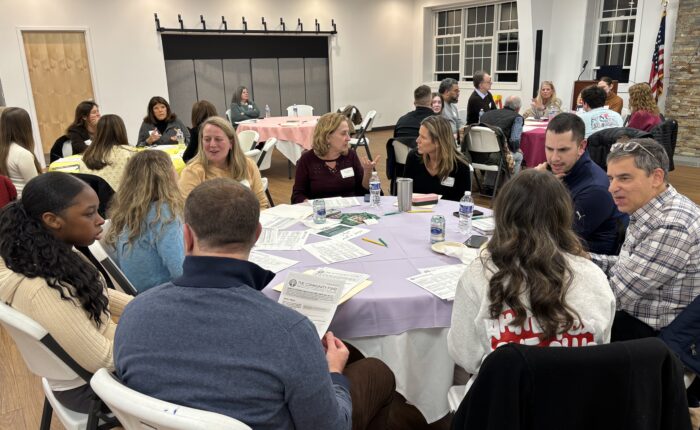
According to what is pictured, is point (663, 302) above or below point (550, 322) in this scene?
below

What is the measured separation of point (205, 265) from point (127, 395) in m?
0.31

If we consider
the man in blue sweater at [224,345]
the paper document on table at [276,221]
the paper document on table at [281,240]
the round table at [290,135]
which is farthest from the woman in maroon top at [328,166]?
the round table at [290,135]

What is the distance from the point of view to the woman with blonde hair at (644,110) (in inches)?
232

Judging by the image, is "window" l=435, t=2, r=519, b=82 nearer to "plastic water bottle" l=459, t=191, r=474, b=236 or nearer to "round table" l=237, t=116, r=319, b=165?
"round table" l=237, t=116, r=319, b=165

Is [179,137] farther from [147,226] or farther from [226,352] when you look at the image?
[226,352]

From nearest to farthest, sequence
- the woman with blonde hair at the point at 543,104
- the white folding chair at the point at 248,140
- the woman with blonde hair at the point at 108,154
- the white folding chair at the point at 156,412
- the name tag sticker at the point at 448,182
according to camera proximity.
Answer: the white folding chair at the point at 156,412
the name tag sticker at the point at 448,182
the woman with blonde hair at the point at 108,154
the white folding chair at the point at 248,140
the woman with blonde hair at the point at 543,104

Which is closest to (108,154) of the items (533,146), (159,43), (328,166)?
(328,166)

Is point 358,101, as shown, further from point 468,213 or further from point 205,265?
point 205,265

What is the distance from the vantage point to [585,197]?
2588 millimetres

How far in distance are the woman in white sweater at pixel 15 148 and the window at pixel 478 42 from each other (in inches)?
396

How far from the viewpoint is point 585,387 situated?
1.09 meters

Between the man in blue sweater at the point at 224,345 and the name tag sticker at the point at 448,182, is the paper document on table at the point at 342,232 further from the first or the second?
the man in blue sweater at the point at 224,345

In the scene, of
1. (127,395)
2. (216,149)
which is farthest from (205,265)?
(216,149)

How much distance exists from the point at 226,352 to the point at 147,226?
56.4 inches
